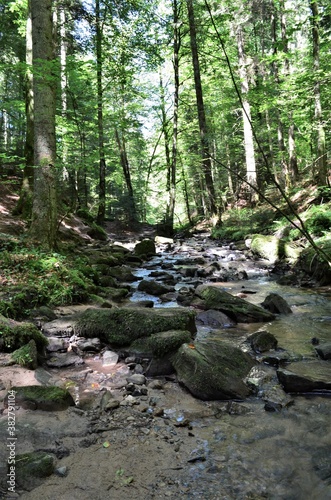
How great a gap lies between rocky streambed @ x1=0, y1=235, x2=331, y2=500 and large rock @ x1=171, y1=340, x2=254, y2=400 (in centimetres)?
1

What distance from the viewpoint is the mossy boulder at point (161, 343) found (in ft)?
15.4

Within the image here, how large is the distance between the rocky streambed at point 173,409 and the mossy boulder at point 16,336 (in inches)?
11.2

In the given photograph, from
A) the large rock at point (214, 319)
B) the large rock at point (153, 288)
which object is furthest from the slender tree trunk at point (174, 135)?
the large rock at point (214, 319)

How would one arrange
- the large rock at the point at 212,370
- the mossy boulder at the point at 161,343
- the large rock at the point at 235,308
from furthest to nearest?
the large rock at the point at 235,308, the mossy boulder at the point at 161,343, the large rock at the point at 212,370

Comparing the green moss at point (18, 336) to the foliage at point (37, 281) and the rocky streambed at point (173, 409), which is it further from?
the foliage at point (37, 281)

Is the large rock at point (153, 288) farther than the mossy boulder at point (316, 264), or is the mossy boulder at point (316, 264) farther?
the mossy boulder at point (316, 264)

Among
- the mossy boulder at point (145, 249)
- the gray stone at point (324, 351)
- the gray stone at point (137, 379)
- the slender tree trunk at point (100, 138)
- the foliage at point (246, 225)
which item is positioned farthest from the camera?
the foliage at point (246, 225)

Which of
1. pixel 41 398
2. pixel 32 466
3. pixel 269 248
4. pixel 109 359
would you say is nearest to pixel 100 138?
pixel 269 248

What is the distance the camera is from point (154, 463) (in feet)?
9.29

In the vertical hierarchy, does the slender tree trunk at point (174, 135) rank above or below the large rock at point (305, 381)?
above


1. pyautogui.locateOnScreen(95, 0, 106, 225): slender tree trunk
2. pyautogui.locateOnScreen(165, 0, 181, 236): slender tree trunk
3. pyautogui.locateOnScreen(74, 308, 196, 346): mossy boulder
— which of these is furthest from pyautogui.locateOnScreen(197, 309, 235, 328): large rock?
pyautogui.locateOnScreen(165, 0, 181, 236): slender tree trunk

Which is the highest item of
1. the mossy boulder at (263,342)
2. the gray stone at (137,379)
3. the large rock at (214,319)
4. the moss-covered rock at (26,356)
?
the moss-covered rock at (26,356)

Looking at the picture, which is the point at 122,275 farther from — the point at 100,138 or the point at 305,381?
the point at 100,138

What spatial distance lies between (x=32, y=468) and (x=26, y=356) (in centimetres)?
180
